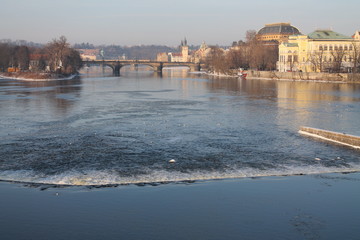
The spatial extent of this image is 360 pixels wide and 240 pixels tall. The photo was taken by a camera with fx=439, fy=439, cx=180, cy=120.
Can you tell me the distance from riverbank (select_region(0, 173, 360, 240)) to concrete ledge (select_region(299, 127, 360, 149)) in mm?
5013

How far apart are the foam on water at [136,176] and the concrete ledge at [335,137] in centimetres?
383

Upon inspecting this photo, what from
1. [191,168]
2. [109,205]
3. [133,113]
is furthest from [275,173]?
[133,113]

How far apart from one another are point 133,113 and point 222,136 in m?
10.2

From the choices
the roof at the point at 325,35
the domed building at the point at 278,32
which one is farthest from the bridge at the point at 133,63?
the roof at the point at 325,35

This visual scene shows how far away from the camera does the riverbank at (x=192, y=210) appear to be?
9.89 metres

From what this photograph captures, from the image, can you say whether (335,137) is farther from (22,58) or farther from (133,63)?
(133,63)

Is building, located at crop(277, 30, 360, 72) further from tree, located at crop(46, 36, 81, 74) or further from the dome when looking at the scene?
the dome

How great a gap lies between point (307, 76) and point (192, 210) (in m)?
73.2

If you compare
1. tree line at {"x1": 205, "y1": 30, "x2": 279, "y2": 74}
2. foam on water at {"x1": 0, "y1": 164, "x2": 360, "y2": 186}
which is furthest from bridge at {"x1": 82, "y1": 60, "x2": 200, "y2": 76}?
foam on water at {"x1": 0, "y1": 164, "x2": 360, "y2": 186}

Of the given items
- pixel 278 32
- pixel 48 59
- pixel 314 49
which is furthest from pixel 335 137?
pixel 278 32

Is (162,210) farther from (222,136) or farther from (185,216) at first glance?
(222,136)

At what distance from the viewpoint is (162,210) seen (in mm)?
11234

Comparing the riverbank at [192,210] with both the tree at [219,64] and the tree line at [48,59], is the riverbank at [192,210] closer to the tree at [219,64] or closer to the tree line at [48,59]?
the tree line at [48,59]

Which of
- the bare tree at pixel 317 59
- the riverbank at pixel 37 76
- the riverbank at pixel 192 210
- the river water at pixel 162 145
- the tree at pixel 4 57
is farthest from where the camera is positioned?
the tree at pixel 4 57
